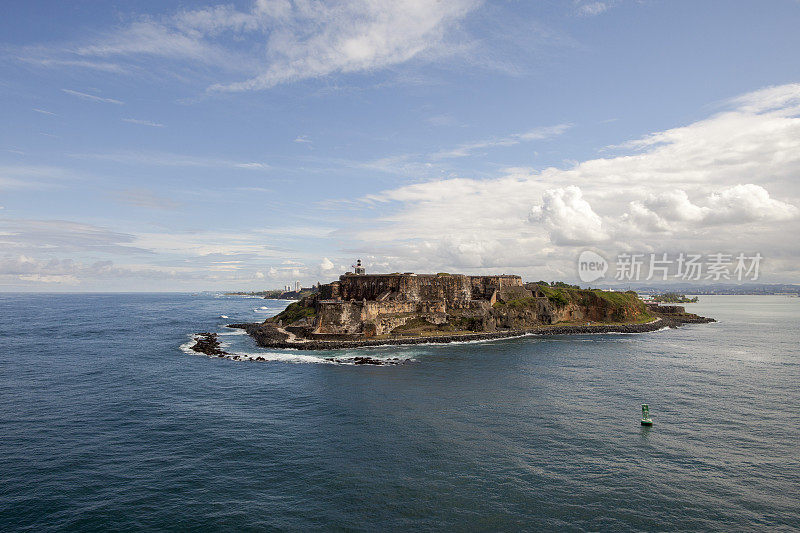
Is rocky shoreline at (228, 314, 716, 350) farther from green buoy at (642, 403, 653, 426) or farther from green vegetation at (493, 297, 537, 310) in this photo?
green buoy at (642, 403, 653, 426)

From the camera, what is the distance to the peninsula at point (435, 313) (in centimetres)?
8212

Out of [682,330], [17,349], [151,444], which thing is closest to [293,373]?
[151,444]

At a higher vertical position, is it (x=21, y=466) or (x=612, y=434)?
(x=612, y=434)

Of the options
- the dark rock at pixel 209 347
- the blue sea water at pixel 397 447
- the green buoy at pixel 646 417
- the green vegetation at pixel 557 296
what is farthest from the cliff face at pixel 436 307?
the green buoy at pixel 646 417

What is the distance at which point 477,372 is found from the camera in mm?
54938

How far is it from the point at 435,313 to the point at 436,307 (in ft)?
5.22

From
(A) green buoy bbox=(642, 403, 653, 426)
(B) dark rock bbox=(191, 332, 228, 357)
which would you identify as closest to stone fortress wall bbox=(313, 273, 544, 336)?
(B) dark rock bbox=(191, 332, 228, 357)

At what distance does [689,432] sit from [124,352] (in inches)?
3126

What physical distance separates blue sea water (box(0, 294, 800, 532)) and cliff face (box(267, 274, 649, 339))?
24508mm

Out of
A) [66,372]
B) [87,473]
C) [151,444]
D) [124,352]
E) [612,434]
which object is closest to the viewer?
[87,473]

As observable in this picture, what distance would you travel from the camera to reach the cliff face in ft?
272

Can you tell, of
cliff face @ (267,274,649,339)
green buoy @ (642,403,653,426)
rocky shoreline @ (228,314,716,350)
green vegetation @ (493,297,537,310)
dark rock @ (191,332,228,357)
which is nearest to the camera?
green buoy @ (642,403,653,426)

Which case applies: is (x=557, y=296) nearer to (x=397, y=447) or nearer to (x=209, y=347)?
(x=209, y=347)

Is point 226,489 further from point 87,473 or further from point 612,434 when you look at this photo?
point 612,434
